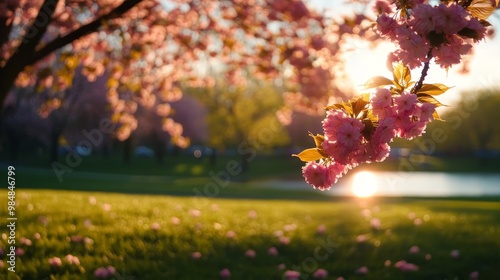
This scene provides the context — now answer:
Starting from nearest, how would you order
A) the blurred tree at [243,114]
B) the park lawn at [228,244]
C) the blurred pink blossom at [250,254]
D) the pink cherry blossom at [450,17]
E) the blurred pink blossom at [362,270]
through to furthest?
the pink cherry blossom at [450,17] → the park lawn at [228,244] → the blurred pink blossom at [362,270] → the blurred pink blossom at [250,254] → the blurred tree at [243,114]

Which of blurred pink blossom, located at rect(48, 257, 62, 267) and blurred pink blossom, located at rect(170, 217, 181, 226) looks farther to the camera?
blurred pink blossom, located at rect(170, 217, 181, 226)

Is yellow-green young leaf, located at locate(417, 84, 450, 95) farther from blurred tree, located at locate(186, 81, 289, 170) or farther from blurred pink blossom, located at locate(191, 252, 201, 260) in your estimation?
blurred tree, located at locate(186, 81, 289, 170)

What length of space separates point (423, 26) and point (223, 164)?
55.6 meters

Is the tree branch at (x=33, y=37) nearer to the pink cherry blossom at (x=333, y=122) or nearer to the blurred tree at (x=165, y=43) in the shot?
the blurred tree at (x=165, y=43)

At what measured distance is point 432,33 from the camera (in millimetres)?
2686

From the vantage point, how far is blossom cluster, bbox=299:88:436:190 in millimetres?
2762

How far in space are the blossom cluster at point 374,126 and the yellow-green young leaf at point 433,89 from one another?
0.10 metres

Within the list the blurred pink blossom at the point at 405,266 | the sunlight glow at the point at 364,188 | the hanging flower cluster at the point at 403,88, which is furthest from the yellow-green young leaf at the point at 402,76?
the sunlight glow at the point at 364,188

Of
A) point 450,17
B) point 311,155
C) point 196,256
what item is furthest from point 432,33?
point 196,256

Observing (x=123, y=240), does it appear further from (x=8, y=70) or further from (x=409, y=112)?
(x=409, y=112)

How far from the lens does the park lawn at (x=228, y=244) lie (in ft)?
22.2

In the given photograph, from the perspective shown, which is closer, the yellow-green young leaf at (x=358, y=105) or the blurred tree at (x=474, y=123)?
the yellow-green young leaf at (x=358, y=105)

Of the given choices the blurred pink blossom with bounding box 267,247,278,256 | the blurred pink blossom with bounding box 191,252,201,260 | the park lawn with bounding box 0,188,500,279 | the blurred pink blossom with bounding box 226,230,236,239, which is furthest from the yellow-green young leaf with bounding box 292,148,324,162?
the blurred pink blossom with bounding box 226,230,236,239

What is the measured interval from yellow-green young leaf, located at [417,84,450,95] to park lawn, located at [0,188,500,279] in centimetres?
445
